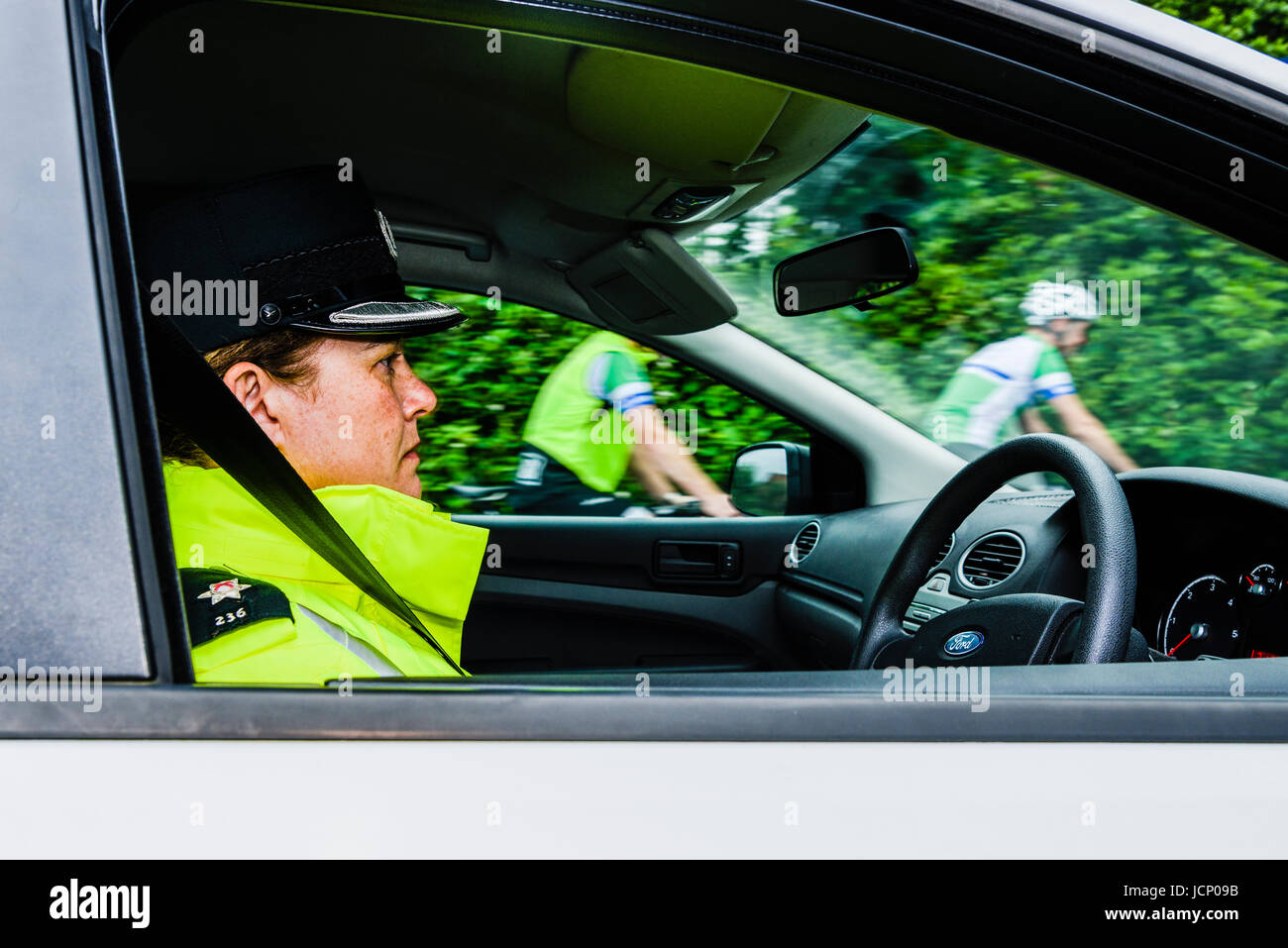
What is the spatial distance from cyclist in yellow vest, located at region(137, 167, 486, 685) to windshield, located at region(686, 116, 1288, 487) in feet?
3.42

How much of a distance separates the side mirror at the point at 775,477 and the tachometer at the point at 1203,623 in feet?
4.26

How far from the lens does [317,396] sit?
65.7 inches

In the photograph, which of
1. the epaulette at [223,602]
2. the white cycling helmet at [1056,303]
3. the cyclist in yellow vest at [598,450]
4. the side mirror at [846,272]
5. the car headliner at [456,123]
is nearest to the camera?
the epaulette at [223,602]

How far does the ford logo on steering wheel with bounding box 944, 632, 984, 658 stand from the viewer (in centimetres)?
147

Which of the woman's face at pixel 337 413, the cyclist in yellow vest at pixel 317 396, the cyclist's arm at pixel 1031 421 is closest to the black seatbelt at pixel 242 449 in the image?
the cyclist in yellow vest at pixel 317 396

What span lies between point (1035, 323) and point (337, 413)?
92.7 inches

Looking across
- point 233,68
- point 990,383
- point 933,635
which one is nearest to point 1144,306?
point 990,383

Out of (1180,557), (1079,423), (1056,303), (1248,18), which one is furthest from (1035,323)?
(1248,18)

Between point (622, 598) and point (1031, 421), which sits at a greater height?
point (1031, 421)

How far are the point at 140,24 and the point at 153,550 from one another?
1.73 ft

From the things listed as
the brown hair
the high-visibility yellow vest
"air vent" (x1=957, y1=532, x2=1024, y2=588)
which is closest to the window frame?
the high-visibility yellow vest

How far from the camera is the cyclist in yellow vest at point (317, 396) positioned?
127 cm

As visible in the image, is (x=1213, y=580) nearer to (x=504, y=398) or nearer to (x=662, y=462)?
(x=662, y=462)

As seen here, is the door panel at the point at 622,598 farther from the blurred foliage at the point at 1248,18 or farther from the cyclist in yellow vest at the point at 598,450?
the blurred foliage at the point at 1248,18
